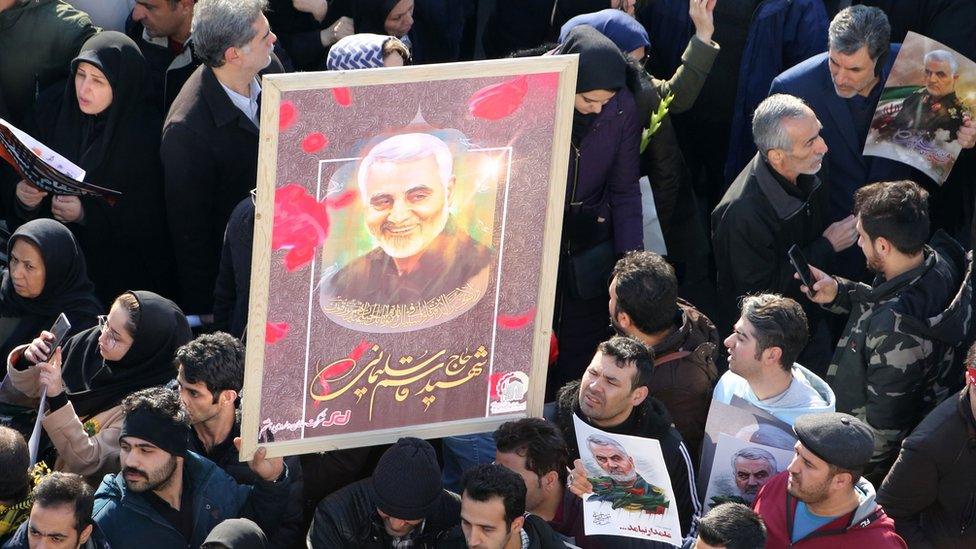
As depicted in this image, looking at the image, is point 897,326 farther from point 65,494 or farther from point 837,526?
point 65,494

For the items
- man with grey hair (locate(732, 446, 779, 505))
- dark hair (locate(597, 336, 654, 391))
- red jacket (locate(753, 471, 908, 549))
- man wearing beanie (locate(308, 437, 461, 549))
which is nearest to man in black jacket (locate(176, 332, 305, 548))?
man wearing beanie (locate(308, 437, 461, 549))

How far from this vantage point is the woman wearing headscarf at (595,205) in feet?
19.4

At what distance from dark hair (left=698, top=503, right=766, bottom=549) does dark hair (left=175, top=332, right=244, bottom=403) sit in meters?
1.77

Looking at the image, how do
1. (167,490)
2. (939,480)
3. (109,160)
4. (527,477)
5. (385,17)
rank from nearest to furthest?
(167,490)
(527,477)
(939,480)
(109,160)
(385,17)

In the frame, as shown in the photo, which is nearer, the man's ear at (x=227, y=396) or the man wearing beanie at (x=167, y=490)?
the man wearing beanie at (x=167, y=490)

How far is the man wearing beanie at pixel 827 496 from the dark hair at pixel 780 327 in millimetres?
484

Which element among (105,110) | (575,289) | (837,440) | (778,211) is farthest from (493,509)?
(105,110)

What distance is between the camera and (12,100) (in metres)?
6.75

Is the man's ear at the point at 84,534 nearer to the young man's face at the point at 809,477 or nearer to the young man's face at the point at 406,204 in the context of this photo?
the young man's face at the point at 406,204

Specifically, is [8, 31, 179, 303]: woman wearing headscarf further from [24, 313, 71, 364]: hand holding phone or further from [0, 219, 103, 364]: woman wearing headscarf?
[24, 313, 71, 364]: hand holding phone

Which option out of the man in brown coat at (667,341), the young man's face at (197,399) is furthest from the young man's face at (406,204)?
the man in brown coat at (667,341)

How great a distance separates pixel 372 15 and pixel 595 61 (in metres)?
1.90

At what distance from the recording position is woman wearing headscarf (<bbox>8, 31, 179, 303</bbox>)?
Result: 6.23m

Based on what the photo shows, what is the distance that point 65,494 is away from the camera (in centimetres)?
438
